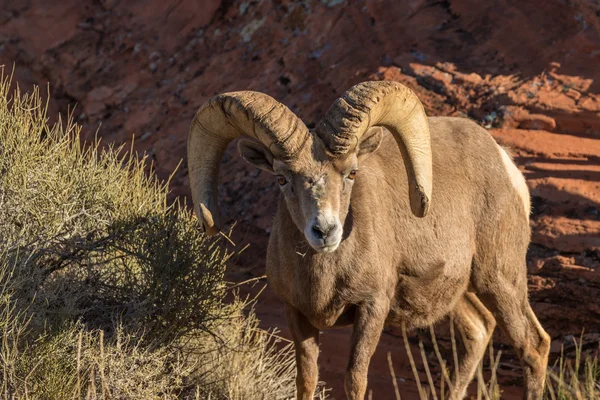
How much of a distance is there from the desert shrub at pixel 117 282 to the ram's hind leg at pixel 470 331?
1478mm

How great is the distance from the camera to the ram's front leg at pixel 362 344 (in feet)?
19.5

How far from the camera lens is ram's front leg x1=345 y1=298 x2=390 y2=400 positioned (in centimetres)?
595

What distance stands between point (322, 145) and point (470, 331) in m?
2.69

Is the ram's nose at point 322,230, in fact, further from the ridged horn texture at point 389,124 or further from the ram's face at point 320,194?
the ridged horn texture at point 389,124

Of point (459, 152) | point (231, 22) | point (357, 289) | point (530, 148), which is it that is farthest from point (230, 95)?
point (231, 22)

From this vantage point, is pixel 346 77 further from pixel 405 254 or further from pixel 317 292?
pixel 317 292

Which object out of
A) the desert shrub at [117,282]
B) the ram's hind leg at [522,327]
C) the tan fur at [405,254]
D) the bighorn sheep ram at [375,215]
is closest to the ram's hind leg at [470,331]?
the tan fur at [405,254]

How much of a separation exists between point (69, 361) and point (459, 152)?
131 inches

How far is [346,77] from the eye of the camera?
1079cm

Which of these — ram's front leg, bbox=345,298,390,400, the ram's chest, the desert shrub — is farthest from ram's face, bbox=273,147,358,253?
the desert shrub

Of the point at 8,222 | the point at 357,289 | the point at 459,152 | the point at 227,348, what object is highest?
the point at 459,152

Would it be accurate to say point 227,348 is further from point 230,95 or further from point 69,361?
point 230,95

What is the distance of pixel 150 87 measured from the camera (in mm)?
13188

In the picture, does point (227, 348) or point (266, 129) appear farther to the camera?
point (227, 348)
